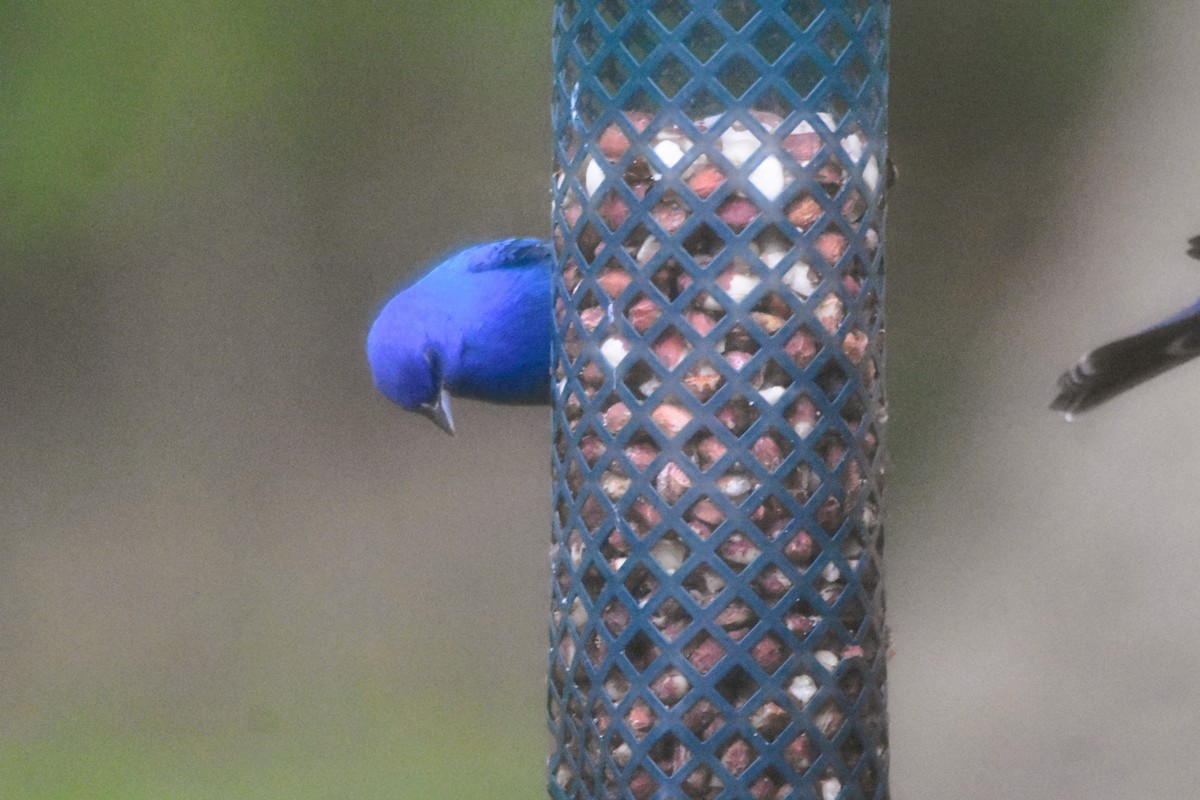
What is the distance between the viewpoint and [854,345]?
7.16 ft

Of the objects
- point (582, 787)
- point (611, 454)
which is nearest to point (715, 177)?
point (611, 454)

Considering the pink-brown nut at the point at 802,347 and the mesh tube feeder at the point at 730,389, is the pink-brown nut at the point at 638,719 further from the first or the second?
the pink-brown nut at the point at 802,347

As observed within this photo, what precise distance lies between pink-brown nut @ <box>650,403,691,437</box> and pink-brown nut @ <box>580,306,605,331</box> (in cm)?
17

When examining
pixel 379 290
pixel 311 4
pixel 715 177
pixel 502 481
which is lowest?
pixel 502 481

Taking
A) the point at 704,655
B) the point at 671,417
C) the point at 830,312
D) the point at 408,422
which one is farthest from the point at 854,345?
the point at 408,422

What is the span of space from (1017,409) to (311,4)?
9.55ft

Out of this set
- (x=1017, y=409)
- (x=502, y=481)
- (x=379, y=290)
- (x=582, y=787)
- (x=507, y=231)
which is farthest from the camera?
(x=502, y=481)

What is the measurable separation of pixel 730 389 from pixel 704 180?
→ 0.98 feet

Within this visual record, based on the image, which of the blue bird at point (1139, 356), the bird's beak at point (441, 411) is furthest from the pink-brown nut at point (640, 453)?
the bird's beak at point (441, 411)

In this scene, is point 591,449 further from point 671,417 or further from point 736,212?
point 736,212

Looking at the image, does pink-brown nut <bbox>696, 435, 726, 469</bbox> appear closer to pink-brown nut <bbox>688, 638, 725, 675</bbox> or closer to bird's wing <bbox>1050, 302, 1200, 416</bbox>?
pink-brown nut <bbox>688, 638, 725, 675</bbox>

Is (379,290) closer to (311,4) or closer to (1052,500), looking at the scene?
(311,4)

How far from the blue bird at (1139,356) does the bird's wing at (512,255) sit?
45.3 inches

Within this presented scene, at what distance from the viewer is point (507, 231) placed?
5.54 m
